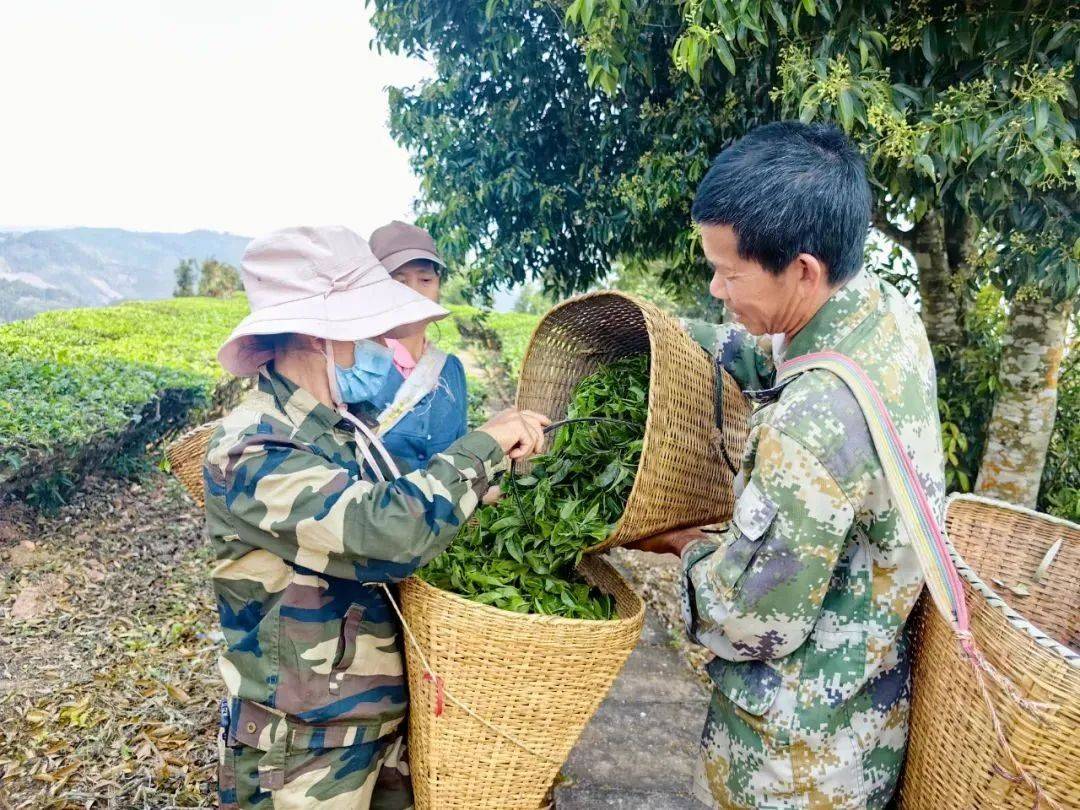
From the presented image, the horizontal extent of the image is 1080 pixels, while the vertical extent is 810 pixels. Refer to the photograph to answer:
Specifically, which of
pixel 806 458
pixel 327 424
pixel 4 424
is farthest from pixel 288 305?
pixel 4 424

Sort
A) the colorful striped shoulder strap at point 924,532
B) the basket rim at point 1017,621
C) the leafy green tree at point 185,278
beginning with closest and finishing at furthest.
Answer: the basket rim at point 1017,621 → the colorful striped shoulder strap at point 924,532 → the leafy green tree at point 185,278

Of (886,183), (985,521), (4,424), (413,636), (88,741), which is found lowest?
(88,741)

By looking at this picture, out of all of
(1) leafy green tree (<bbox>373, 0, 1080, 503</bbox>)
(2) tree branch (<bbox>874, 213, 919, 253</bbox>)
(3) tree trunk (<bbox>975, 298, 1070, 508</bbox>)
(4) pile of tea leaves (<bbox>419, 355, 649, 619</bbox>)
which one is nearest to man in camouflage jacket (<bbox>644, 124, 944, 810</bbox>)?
(4) pile of tea leaves (<bbox>419, 355, 649, 619</bbox>)

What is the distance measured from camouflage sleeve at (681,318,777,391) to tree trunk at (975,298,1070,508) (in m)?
2.16

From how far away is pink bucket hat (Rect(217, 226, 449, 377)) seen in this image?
1.67 meters

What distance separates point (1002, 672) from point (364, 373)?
1593mm

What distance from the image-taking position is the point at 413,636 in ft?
5.75

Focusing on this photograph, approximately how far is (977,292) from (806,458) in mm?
3894

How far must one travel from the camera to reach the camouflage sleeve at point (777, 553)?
1.42 metres

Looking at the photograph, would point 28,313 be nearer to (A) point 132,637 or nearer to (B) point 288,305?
(A) point 132,637

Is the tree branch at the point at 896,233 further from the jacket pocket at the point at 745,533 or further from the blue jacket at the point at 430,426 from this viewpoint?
the jacket pocket at the point at 745,533

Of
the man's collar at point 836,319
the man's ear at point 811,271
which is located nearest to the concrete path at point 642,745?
the man's collar at point 836,319

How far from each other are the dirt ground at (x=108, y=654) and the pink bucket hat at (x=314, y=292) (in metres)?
2.18

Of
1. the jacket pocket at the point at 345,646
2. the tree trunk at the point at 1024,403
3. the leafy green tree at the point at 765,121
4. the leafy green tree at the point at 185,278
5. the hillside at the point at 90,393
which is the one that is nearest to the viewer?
the jacket pocket at the point at 345,646
